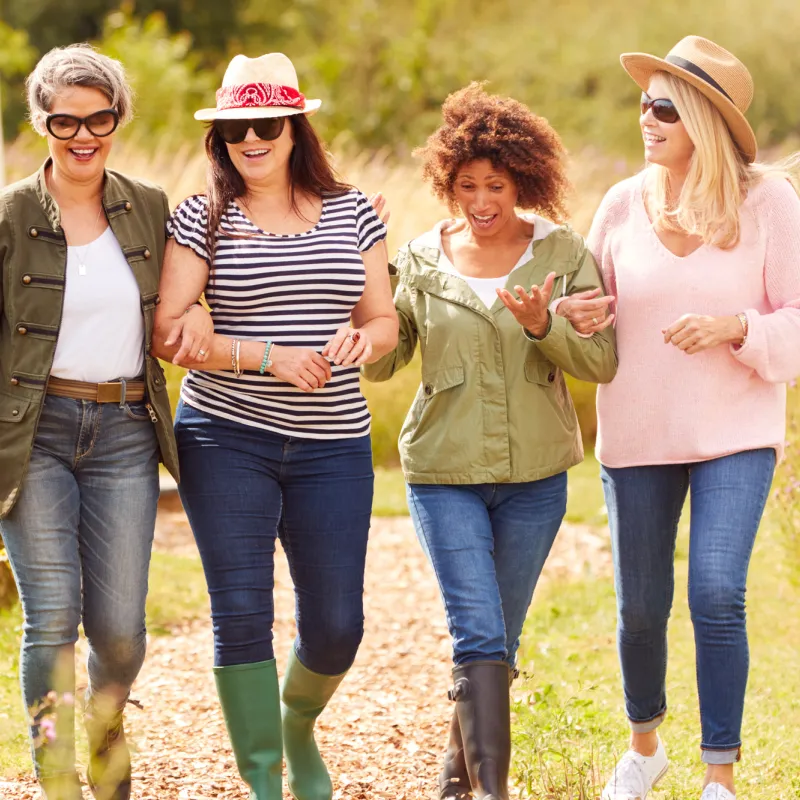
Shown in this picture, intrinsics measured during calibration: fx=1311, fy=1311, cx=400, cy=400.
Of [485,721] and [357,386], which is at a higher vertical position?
[357,386]

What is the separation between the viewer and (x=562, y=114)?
23.8m

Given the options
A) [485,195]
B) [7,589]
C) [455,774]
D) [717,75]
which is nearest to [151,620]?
[7,589]

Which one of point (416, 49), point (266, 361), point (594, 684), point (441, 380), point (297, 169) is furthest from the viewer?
point (416, 49)

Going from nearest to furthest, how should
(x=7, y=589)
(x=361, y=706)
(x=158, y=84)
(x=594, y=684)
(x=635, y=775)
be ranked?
(x=635, y=775) → (x=594, y=684) → (x=361, y=706) → (x=7, y=589) → (x=158, y=84)

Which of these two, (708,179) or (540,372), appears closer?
(708,179)

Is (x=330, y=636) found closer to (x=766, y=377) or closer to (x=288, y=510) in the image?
(x=288, y=510)

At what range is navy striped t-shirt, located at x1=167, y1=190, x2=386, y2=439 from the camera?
3.29 meters

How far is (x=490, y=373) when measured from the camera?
3.56 metres

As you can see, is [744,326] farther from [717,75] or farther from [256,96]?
[256,96]

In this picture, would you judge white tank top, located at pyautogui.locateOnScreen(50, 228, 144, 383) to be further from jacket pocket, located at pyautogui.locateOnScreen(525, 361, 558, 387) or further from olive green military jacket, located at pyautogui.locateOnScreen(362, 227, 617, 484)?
jacket pocket, located at pyautogui.locateOnScreen(525, 361, 558, 387)

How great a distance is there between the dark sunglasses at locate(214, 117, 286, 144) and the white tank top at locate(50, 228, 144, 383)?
1.34 feet

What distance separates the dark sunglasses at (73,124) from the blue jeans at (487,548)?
1.25 metres

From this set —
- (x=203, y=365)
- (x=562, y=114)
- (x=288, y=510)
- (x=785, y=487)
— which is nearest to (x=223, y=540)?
(x=288, y=510)

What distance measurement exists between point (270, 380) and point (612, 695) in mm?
2285
